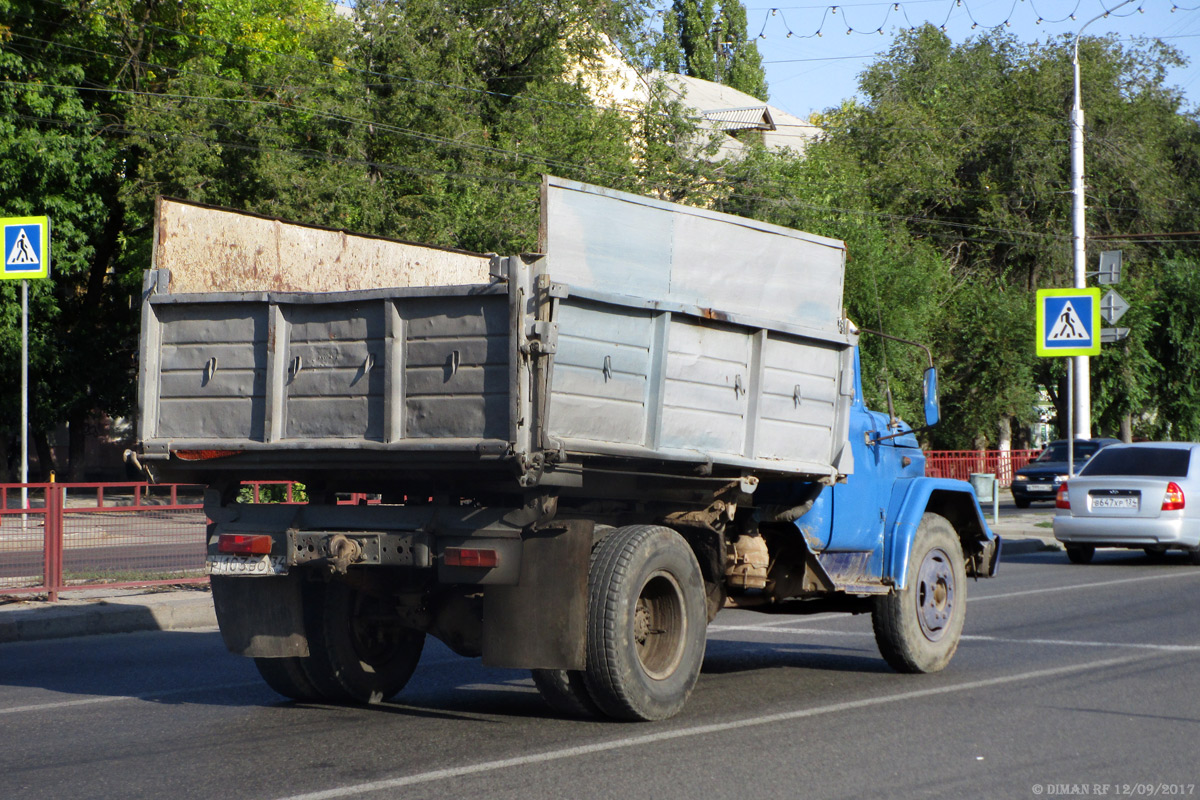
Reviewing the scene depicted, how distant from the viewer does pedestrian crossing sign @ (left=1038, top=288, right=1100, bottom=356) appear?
2062cm

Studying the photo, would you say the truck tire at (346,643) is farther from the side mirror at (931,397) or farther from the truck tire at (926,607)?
the side mirror at (931,397)

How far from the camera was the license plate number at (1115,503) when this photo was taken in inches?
680

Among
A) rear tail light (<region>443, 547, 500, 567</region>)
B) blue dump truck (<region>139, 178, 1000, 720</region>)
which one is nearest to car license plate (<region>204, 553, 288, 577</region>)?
blue dump truck (<region>139, 178, 1000, 720</region>)

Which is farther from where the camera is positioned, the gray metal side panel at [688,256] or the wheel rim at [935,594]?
the wheel rim at [935,594]

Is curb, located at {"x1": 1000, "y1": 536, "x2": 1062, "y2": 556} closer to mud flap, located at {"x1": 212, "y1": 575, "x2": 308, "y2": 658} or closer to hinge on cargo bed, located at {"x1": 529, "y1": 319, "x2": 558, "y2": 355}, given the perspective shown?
mud flap, located at {"x1": 212, "y1": 575, "x2": 308, "y2": 658}

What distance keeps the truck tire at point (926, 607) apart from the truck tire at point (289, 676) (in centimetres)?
356

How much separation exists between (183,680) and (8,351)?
22.2 m

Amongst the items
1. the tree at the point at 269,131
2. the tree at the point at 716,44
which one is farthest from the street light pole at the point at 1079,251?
the tree at the point at 716,44

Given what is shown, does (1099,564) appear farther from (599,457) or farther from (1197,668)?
(599,457)

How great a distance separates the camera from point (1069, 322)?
20.7m

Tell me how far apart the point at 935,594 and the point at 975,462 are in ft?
93.8

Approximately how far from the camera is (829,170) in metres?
39.9

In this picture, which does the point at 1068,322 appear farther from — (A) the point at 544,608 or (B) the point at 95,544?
(A) the point at 544,608

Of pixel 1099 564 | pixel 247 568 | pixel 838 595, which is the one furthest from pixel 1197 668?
pixel 1099 564
